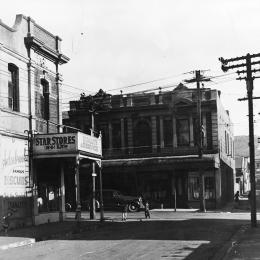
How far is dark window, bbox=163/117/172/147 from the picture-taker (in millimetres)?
41375

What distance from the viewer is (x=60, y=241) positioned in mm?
17062

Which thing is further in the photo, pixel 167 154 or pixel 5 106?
pixel 167 154

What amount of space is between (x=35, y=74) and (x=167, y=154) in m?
18.6

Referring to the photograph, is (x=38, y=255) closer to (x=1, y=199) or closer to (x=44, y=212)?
(x=1, y=199)

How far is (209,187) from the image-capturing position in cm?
4050

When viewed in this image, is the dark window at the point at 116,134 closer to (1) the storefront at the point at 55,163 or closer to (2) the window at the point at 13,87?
(1) the storefront at the point at 55,163

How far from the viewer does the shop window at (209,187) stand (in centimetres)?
4028

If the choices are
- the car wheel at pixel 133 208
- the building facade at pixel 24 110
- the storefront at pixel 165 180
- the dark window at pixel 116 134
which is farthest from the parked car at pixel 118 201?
the building facade at pixel 24 110

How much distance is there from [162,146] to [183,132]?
6.84 ft

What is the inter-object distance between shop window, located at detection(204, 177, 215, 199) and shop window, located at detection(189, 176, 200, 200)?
0.73m

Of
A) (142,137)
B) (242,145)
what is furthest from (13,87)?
(242,145)

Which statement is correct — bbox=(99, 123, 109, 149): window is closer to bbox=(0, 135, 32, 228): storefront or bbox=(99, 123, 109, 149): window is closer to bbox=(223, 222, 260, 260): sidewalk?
bbox=(0, 135, 32, 228): storefront

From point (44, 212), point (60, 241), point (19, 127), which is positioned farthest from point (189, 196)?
point (60, 241)

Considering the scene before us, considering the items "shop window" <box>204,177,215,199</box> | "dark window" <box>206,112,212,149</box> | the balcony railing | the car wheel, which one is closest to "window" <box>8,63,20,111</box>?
the car wheel
